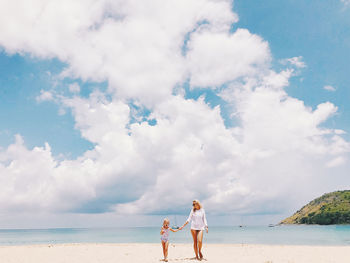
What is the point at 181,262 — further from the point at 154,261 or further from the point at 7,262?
the point at 7,262

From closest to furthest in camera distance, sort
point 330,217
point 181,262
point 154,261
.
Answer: point 181,262, point 154,261, point 330,217

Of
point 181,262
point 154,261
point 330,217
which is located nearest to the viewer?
point 181,262

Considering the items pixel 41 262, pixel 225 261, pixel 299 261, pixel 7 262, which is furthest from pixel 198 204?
pixel 7 262

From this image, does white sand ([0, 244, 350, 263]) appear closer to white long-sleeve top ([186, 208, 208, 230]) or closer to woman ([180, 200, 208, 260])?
woman ([180, 200, 208, 260])

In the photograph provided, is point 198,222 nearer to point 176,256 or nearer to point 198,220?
point 198,220

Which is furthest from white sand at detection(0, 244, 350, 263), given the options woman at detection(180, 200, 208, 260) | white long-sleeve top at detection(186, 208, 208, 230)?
white long-sleeve top at detection(186, 208, 208, 230)

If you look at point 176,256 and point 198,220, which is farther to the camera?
point 176,256

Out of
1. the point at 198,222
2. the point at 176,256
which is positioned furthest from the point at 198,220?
the point at 176,256

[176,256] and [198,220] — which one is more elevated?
[198,220]

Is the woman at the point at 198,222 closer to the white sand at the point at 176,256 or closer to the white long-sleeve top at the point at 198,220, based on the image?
the white long-sleeve top at the point at 198,220

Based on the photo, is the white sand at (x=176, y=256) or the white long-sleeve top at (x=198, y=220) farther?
the white sand at (x=176, y=256)

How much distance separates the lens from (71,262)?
47.9ft

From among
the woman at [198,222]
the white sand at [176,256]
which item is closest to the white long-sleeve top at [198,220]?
the woman at [198,222]

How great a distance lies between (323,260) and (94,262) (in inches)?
461
